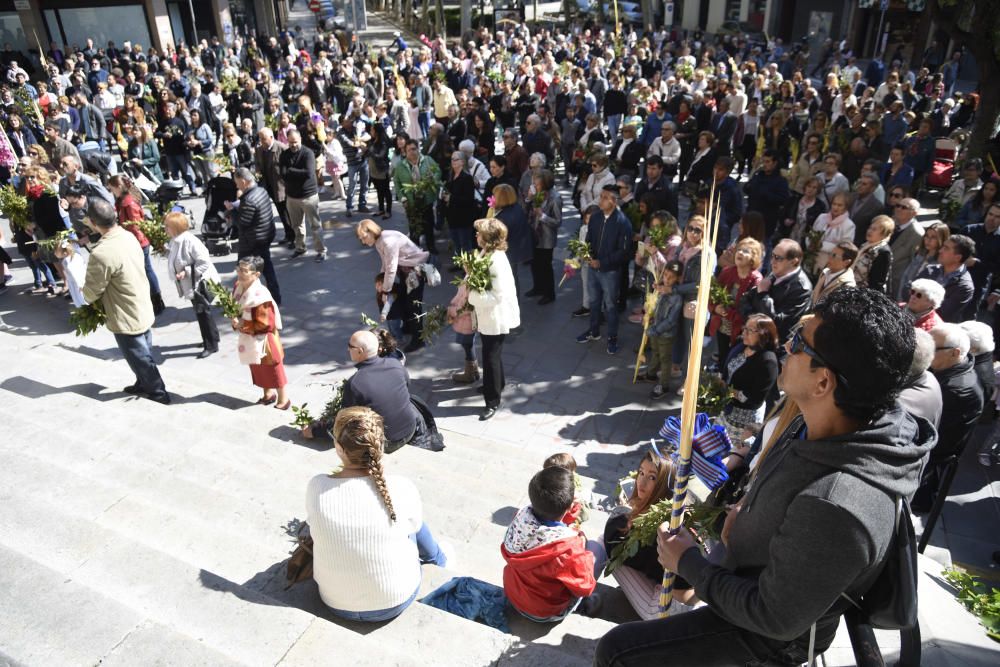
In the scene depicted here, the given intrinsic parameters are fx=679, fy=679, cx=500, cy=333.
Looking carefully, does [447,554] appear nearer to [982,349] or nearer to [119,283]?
[119,283]

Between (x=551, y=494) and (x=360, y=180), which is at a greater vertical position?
(x=551, y=494)

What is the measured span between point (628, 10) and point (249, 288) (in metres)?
36.4

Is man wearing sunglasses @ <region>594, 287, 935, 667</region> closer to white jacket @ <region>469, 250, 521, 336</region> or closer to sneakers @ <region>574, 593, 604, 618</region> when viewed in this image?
sneakers @ <region>574, 593, 604, 618</region>

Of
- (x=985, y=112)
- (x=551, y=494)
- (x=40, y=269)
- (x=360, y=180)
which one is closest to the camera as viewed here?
(x=551, y=494)

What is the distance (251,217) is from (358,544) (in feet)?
19.9

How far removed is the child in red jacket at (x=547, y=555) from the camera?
3.45 metres

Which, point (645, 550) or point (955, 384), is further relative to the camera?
point (955, 384)

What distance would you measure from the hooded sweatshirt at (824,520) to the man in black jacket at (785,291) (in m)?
4.22

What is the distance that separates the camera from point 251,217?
829cm

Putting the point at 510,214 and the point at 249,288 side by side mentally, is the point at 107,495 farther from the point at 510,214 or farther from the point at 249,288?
the point at 510,214

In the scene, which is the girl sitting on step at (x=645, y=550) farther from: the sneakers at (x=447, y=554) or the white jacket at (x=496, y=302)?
the white jacket at (x=496, y=302)

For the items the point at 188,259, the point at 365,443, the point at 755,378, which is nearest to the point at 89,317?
the point at 188,259

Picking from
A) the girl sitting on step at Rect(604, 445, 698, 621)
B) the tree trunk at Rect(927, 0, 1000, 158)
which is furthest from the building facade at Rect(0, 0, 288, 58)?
the girl sitting on step at Rect(604, 445, 698, 621)

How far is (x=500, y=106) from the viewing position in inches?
625
